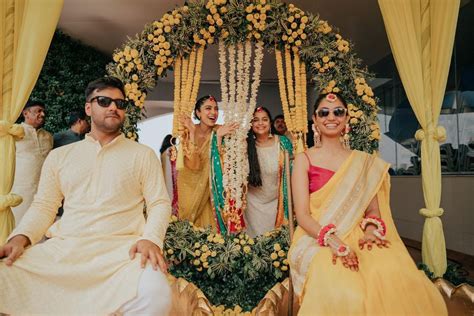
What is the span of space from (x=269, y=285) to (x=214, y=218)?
0.96m

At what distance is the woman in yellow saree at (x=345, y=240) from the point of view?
2115mm

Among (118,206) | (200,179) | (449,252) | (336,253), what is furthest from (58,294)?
(449,252)

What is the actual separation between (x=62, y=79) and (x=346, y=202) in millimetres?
6228

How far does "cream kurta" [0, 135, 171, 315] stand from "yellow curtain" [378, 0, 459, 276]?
7.20 feet

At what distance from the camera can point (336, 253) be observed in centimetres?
225

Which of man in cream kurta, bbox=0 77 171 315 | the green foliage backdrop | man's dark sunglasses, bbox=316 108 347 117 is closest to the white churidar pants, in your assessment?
man in cream kurta, bbox=0 77 171 315

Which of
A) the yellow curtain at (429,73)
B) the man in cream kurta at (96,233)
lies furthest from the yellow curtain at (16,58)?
the yellow curtain at (429,73)

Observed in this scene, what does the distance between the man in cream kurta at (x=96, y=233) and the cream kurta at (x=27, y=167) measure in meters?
2.53

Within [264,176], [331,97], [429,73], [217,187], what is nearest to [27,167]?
[217,187]

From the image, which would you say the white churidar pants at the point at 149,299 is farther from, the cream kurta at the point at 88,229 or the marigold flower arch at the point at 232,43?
the marigold flower arch at the point at 232,43

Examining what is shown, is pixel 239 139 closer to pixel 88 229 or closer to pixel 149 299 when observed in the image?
pixel 88 229

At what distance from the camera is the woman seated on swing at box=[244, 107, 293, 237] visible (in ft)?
14.2

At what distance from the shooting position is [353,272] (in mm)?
2180

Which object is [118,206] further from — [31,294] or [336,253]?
[336,253]
